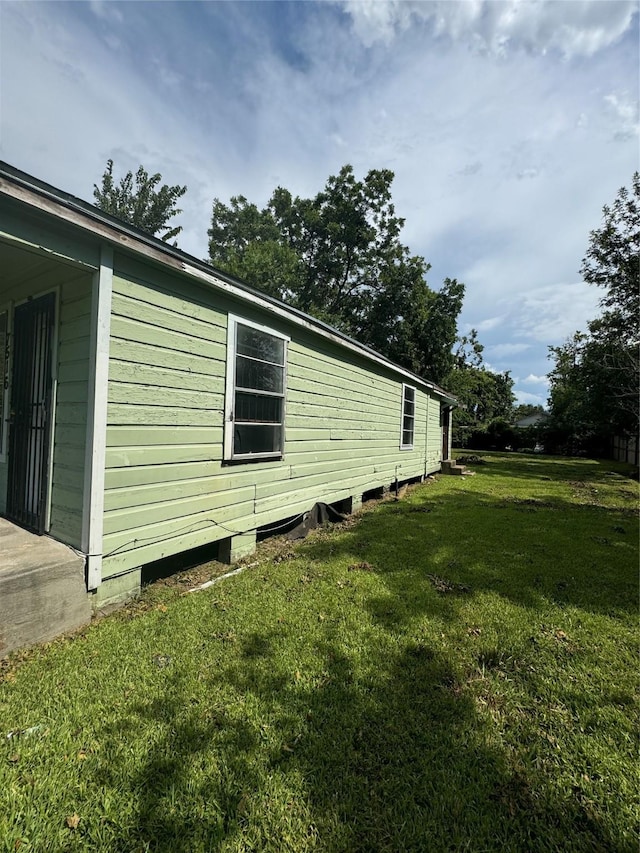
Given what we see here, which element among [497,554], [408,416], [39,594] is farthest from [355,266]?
[39,594]

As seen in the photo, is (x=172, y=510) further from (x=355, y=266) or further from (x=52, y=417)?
(x=355, y=266)

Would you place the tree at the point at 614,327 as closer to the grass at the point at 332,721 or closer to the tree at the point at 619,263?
the tree at the point at 619,263

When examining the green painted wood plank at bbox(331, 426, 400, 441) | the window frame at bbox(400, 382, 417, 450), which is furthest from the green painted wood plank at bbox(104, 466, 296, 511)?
the window frame at bbox(400, 382, 417, 450)

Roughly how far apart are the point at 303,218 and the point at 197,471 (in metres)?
25.6

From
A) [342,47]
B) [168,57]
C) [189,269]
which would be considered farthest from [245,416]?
[342,47]

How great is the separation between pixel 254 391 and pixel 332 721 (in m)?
3.25

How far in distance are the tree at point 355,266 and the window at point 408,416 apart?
1066cm

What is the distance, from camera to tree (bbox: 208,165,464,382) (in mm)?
21078

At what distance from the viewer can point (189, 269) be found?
3451mm

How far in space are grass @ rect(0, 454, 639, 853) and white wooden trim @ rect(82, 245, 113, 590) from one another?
0.57m

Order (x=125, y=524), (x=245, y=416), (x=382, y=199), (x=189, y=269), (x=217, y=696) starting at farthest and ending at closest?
(x=382, y=199) → (x=245, y=416) → (x=189, y=269) → (x=125, y=524) → (x=217, y=696)

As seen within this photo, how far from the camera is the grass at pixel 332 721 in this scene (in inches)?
57.9

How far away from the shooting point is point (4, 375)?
13.2 feet

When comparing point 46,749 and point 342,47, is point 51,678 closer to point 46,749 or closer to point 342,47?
point 46,749
